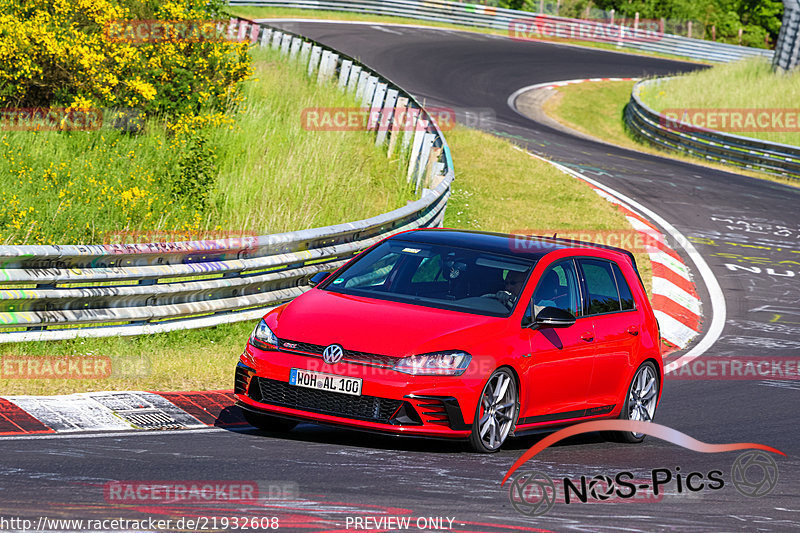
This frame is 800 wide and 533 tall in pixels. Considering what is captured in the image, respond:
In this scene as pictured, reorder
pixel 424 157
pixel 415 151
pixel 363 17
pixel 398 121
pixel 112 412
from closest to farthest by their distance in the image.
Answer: pixel 112 412 → pixel 424 157 → pixel 415 151 → pixel 398 121 → pixel 363 17

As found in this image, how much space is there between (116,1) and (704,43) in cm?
3975

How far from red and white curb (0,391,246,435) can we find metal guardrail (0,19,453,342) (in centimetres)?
130

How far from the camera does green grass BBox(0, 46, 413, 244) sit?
1420 centimetres

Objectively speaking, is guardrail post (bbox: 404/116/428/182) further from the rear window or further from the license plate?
the license plate

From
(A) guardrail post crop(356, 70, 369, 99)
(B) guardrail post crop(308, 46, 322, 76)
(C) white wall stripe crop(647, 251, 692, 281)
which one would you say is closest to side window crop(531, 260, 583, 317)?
(C) white wall stripe crop(647, 251, 692, 281)

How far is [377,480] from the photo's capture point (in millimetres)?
6746

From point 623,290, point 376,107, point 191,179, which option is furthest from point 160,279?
point 376,107

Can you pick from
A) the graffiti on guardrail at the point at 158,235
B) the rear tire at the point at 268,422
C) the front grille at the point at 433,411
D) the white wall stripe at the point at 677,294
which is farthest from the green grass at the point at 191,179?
the front grille at the point at 433,411

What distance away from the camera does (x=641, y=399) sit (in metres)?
9.71

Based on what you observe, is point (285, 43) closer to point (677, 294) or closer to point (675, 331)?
point (677, 294)

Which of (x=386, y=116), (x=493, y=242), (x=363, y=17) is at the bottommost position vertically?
(x=363, y=17)

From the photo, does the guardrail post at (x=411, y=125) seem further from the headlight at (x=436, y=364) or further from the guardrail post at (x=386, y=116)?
the headlight at (x=436, y=364)

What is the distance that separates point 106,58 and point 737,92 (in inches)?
927

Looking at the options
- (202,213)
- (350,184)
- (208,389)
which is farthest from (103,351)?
(350,184)
